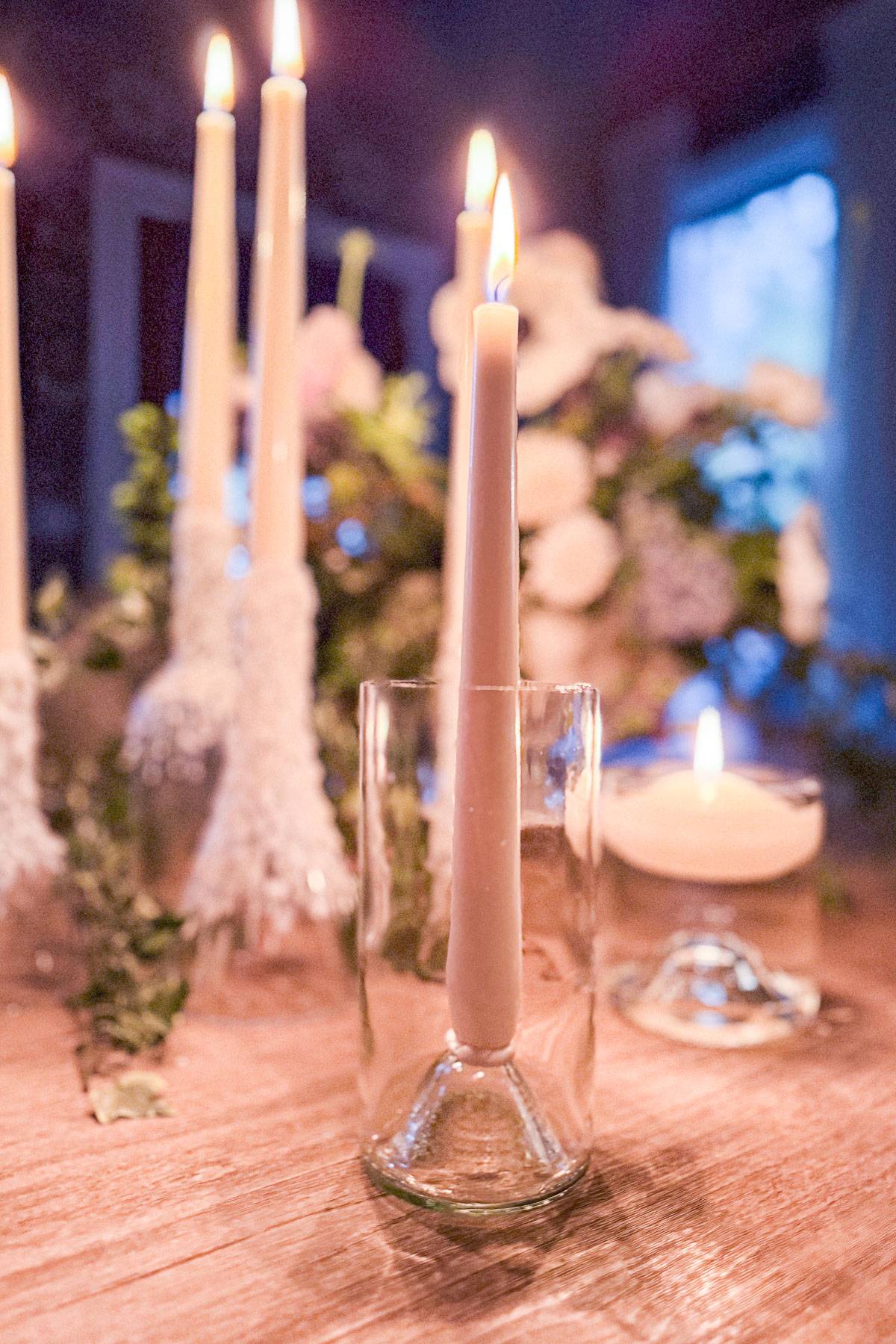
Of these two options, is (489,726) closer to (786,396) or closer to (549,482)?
(549,482)

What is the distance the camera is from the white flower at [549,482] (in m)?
0.85

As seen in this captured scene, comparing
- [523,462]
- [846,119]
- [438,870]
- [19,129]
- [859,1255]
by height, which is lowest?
[859,1255]

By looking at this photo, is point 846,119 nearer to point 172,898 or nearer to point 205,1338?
point 172,898

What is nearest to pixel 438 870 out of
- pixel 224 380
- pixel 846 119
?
pixel 224 380

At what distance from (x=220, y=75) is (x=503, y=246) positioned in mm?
395

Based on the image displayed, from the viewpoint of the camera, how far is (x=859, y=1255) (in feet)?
1.18

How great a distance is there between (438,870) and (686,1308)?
18cm

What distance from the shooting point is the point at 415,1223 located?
38 centimetres

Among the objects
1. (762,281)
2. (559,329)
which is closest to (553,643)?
(559,329)

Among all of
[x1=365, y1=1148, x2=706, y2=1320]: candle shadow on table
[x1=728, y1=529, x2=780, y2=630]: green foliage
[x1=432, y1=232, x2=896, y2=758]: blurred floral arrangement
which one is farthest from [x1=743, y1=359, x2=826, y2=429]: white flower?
[x1=365, y1=1148, x2=706, y2=1320]: candle shadow on table

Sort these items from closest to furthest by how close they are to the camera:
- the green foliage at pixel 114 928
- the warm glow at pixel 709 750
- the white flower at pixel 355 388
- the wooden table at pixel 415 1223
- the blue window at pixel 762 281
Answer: the wooden table at pixel 415 1223 → the green foliage at pixel 114 928 → the warm glow at pixel 709 750 → the white flower at pixel 355 388 → the blue window at pixel 762 281

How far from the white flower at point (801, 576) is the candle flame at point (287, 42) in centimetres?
52

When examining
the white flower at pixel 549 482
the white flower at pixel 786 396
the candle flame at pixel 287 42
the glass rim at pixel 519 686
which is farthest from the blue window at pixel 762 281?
the glass rim at pixel 519 686

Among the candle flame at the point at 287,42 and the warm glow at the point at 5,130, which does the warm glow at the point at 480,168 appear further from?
the warm glow at the point at 5,130
